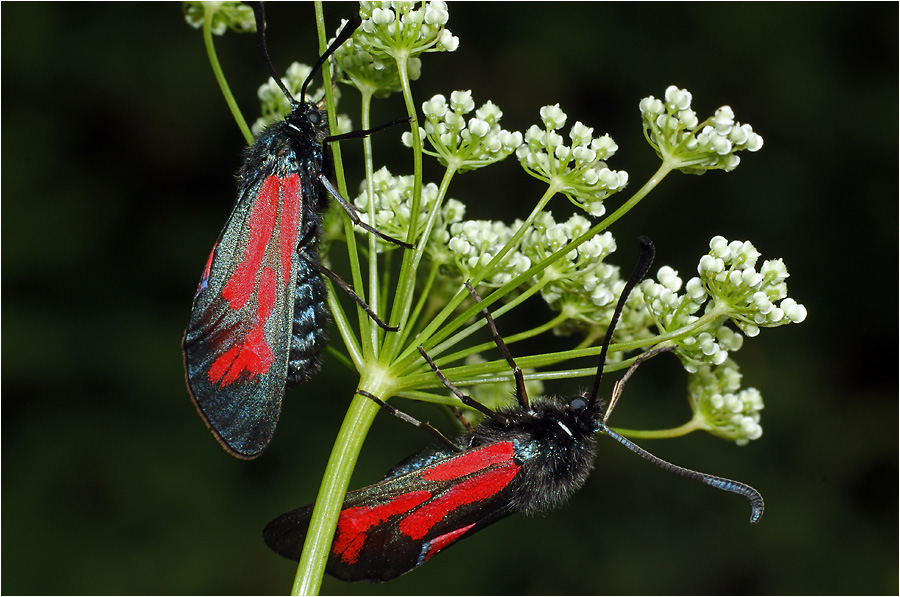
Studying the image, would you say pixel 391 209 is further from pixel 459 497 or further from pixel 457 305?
A: pixel 459 497

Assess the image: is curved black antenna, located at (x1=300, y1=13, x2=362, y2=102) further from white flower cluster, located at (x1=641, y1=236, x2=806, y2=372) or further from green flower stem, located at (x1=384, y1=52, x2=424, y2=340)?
white flower cluster, located at (x1=641, y1=236, x2=806, y2=372)

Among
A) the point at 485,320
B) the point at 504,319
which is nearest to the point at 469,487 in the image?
the point at 485,320

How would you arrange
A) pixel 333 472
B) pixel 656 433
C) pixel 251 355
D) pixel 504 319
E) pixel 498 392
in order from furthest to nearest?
1. pixel 504 319
2. pixel 498 392
3. pixel 656 433
4. pixel 333 472
5. pixel 251 355

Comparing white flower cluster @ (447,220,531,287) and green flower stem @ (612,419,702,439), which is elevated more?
white flower cluster @ (447,220,531,287)

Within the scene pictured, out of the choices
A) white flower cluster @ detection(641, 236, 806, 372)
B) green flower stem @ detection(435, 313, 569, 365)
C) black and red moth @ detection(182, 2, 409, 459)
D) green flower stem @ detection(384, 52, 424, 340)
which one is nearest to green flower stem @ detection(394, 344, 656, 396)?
green flower stem @ detection(435, 313, 569, 365)

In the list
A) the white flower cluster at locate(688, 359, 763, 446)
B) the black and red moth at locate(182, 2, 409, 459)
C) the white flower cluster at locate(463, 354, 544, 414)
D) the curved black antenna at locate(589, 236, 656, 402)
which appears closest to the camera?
the black and red moth at locate(182, 2, 409, 459)

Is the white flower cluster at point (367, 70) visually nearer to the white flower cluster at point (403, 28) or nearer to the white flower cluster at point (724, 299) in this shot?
the white flower cluster at point (403, 28)
